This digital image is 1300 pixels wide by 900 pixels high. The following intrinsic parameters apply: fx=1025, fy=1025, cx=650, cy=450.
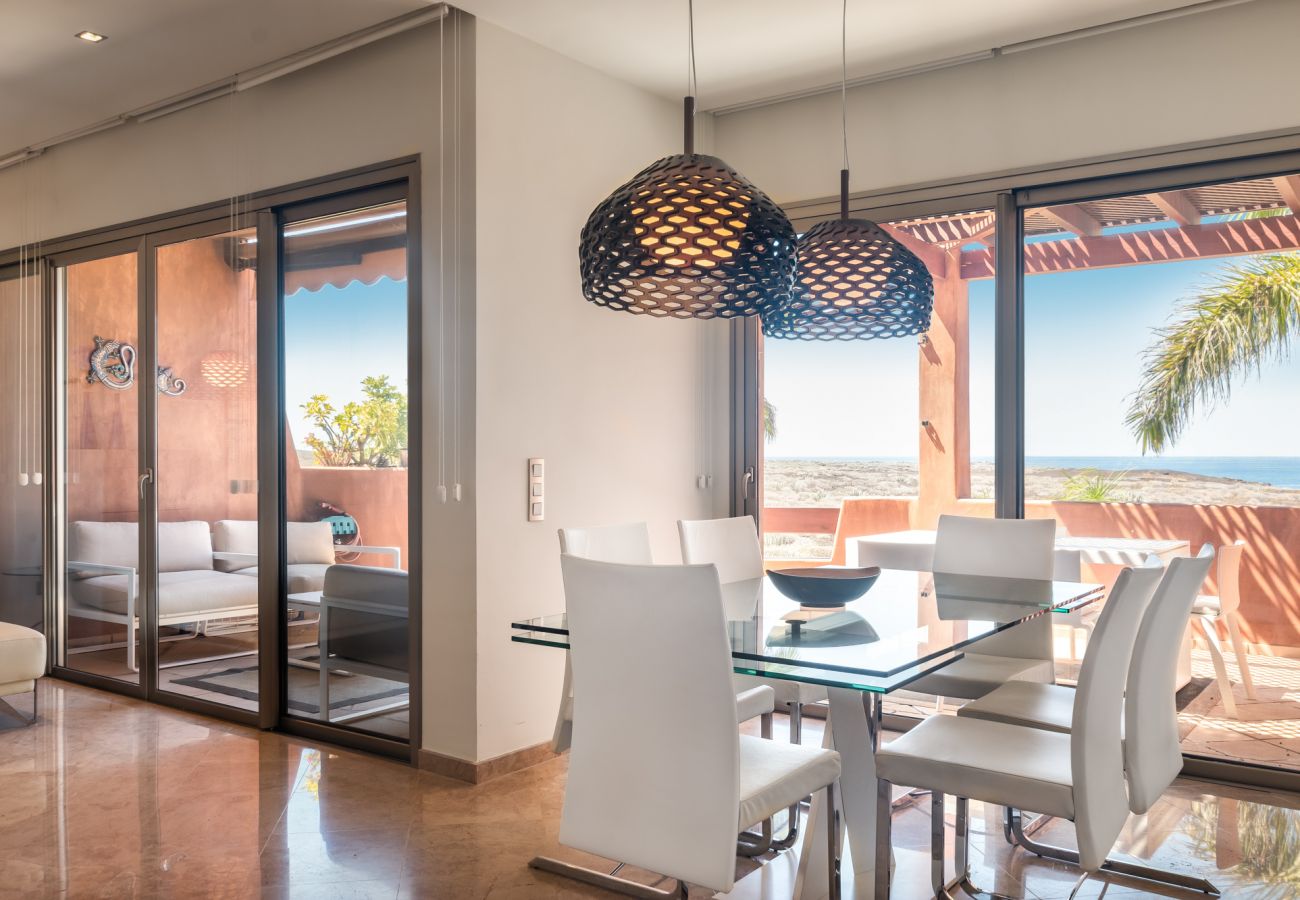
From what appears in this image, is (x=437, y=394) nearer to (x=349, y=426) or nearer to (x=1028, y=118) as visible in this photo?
(x=349, y=426)

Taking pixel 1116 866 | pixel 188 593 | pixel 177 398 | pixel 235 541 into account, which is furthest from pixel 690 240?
pixel 188 593

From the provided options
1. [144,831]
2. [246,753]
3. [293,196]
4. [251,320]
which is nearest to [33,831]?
[144,831]

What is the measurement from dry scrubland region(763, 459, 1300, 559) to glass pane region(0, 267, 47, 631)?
4066 millimetres

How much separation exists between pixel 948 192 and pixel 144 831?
154 inches

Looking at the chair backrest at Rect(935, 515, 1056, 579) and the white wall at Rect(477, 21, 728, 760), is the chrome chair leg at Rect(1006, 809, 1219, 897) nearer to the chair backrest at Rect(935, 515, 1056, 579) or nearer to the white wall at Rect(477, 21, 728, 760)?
the chair backrest at Rect(935, 515, 1056, 579)

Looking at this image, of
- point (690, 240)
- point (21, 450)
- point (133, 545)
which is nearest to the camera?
point (690, 240)

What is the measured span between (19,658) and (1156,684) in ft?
14.9

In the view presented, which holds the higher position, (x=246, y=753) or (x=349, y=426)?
(x=349, y=426)

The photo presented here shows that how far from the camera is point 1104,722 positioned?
2375 millimetres

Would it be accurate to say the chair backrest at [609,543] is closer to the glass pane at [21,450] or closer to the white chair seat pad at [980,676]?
the white chair seat pad at [980,676]

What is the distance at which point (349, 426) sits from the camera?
4367 mm

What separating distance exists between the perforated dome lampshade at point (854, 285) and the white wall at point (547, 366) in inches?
52.2

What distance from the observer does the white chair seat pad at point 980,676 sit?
3.43 metres

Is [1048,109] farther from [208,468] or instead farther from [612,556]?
[208,468]
